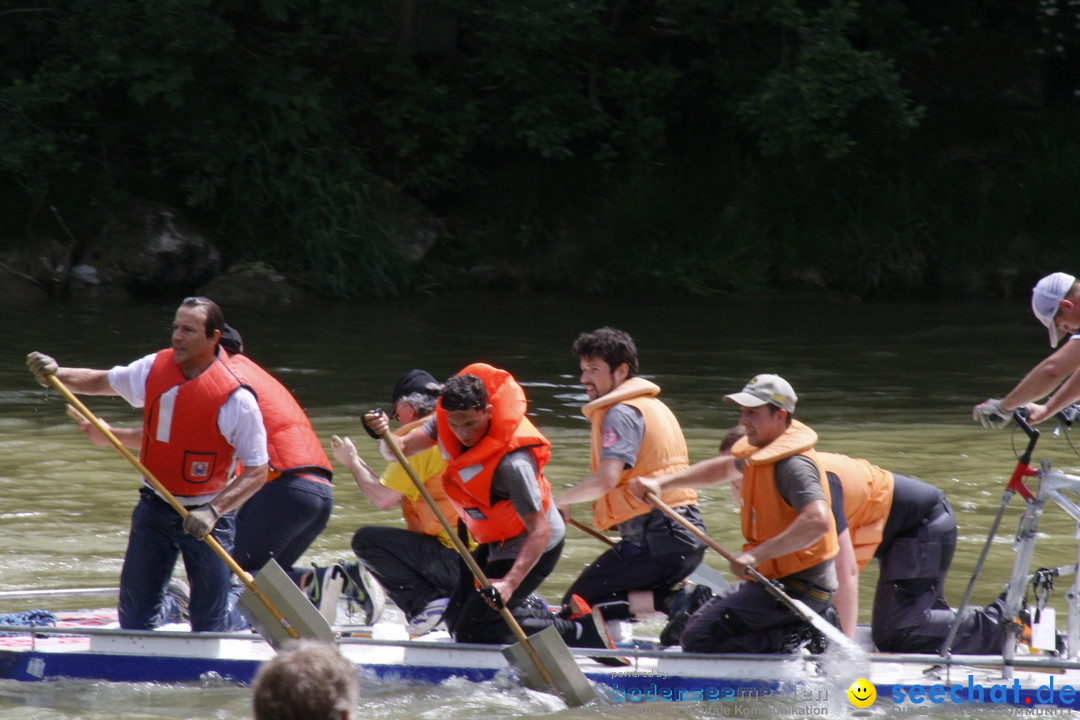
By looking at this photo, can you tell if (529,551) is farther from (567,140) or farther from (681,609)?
(567,140)

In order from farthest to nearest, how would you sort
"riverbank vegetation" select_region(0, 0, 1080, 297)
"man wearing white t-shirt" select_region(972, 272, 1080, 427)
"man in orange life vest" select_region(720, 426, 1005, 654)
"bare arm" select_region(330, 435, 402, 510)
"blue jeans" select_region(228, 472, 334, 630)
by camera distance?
"riverbank vegetation" select_region(0, 0, 1080, 297)
"bare arm" select_region(330, 435, 402, 510)
"blue jeans" select_region(228, 472, 334, 630)
"man in orange life vest" select_region(720, 426, 1005, 654)
"man wearing white t-shirt" select_region(972, 272, 1080, 427)

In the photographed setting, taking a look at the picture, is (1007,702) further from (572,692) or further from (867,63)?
(867,63)

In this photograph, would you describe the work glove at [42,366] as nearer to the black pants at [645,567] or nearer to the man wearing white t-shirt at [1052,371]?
the black pants at [645,567]

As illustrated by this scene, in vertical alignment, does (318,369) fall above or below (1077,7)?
below

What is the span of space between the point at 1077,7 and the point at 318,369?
14.1 metres

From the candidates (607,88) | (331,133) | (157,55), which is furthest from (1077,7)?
(157,55)

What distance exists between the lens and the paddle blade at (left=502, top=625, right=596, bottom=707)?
16.3ft

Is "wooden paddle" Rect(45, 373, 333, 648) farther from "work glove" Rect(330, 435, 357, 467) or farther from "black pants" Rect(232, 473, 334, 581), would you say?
"work glove" Rect(330, 435, 357, 467)

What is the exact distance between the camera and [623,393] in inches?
217

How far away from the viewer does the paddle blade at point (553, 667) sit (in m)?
4.96

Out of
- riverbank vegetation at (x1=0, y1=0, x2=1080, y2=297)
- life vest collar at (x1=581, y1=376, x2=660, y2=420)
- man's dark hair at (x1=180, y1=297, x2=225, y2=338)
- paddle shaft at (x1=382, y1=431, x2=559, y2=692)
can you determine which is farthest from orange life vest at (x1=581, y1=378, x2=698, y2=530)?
riverbank vegetation at (x1=0, y1=0, x2=1080, y2=297)

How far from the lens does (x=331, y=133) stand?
19.0 metres

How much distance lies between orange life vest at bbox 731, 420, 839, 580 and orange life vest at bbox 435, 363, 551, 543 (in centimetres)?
78

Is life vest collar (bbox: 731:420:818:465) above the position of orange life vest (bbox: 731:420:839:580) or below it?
above
